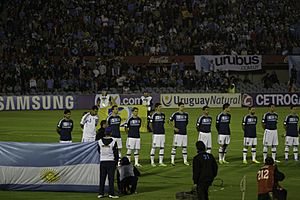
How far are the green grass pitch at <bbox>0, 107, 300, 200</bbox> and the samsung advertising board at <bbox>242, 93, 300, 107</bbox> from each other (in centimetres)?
654

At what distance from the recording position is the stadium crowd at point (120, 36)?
47.1m

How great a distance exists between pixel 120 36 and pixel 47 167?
1214 inches

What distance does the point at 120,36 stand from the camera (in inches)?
1978

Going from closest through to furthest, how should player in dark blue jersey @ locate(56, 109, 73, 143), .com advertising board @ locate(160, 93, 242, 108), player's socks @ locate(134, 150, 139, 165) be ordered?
player in dark blue jersey @ locate(56, 109, 73, 143), player's socks @ locate(134, 150, 139, 165), .com advertising board @ locate(160, 93, 242, 108)

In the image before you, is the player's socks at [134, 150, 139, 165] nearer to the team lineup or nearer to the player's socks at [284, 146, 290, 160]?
the team lineup

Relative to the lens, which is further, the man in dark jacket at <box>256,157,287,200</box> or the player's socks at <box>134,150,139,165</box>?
the player's socks at <box>134,150,139,165</box>

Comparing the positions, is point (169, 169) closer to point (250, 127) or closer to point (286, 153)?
point (250, 127)

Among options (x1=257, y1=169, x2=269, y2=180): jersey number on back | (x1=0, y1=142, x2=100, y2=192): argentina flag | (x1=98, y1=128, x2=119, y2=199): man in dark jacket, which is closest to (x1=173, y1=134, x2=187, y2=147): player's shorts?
(x1=0, y1=142, x2=100, y2=192): argentina flag

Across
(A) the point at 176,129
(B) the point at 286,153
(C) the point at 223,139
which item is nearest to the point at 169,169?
(A) the point at 176,129

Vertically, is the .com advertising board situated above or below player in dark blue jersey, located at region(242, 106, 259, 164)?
above

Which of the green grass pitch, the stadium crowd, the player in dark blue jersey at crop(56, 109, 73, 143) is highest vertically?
the stadium crowd

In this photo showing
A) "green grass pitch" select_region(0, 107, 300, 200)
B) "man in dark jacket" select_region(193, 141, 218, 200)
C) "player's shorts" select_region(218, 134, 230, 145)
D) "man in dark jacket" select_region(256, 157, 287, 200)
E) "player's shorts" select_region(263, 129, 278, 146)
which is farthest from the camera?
"player's shorts" select_region(263, 129, 278, 146)

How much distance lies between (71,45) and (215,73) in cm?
1007

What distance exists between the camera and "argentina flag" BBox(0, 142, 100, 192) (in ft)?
65.5
